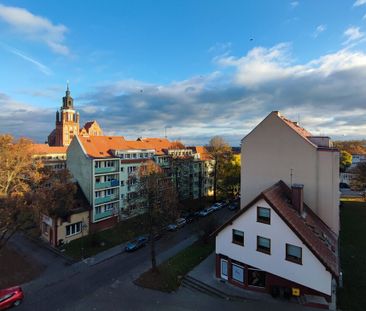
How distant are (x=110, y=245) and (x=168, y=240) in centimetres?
728

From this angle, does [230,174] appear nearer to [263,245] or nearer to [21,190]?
[263,245]

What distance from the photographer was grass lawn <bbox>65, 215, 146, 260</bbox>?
92.1 feet

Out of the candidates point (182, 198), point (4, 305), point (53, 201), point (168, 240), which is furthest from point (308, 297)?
point (182, 198)

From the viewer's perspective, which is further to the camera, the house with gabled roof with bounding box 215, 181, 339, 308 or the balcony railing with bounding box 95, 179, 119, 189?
the balcony railing with bounding box 95, 179, 119, 189

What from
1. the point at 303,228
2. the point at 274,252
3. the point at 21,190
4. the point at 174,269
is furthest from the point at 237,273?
the point at 21,190

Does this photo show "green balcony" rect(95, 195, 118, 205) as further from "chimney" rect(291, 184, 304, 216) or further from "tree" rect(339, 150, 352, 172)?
"tree" rect(339, 150, 352, 172)

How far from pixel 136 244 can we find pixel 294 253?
1869 cm

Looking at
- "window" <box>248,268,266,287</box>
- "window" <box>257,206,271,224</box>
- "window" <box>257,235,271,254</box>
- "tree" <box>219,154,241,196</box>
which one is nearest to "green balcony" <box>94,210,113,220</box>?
"tree" <box>219,154,241,196</box>

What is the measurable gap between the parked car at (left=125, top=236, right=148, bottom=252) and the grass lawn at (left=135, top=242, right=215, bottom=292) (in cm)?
527

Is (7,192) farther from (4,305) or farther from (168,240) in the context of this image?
(168,240)

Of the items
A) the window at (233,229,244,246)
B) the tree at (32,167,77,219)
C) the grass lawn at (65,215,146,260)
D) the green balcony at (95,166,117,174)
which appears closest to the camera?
the window at (233,229,244,246)

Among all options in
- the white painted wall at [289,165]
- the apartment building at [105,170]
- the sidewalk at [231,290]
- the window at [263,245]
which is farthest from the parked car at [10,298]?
the white painted wall at [289,165]

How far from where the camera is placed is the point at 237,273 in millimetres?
20031

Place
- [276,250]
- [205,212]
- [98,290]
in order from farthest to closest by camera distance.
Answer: [205,212]
[98,290]
[276,250]
